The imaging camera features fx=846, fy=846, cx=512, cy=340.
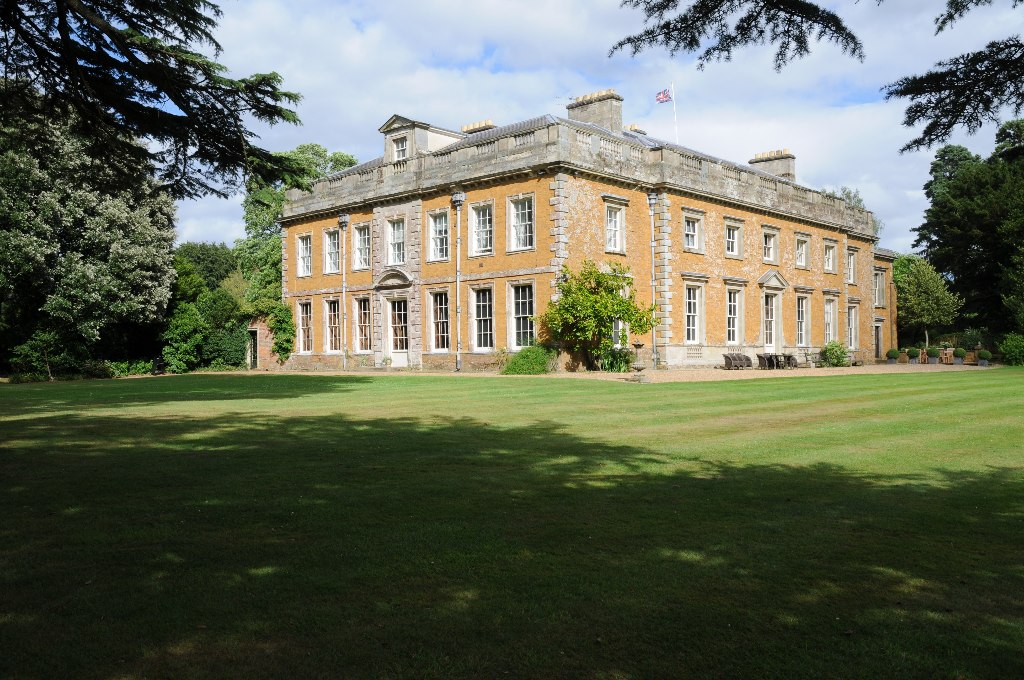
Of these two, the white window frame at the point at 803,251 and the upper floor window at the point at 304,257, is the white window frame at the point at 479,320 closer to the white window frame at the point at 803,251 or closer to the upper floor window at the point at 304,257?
the upper floor window at the point at 304,257

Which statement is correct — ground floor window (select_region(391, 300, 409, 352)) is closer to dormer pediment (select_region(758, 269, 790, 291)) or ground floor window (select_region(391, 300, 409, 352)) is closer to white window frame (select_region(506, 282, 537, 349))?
white window frame (select_region(506, 282, 537, 349))

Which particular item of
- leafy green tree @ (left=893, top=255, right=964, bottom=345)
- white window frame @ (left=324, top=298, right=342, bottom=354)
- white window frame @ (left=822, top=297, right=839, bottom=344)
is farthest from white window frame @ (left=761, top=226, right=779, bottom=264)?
white window frame @ (left=324, top=298, right=342, bottom=354)

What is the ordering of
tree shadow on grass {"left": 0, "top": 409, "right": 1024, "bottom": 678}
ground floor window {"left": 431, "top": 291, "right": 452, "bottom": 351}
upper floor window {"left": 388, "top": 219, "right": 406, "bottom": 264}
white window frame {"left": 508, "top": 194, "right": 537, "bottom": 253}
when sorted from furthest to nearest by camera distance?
upper floor window {"left": 388, "top": 219, "right": 406, "bottom": 264}
ground floor window {"left": 431, "top": 291, "right": 452, "bottom": 351}
white window frame {"left": 508, "top": 194, "right": 537, "bottom": 253}
tree shadow on grass {"left": 0, "top": 409, "right": 1024, "bottom": 678}

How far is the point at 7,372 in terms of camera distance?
102ft

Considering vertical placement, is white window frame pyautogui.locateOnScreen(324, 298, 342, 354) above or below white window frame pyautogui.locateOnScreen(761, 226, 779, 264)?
→ below

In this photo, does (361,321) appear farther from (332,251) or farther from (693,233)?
(693,233)

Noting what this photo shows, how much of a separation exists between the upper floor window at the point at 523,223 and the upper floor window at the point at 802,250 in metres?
15.5

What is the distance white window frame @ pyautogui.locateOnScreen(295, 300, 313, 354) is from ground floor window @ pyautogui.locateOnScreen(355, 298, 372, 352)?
3.27 metres

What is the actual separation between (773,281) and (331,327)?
743 inches

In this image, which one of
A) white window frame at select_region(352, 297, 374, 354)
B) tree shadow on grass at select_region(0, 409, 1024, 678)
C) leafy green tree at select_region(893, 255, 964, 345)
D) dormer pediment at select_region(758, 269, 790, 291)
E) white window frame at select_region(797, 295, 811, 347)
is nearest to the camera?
tree shadow on grass at select_region(0, 409, 1024, 678)

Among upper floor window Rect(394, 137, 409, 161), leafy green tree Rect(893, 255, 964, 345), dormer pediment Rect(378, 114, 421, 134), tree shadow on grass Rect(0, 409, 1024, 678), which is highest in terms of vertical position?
dormer pediment Rect(378, 114, 421, 134)

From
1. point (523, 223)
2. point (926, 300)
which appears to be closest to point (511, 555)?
point (523, 223)

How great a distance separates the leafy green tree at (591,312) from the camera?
2638 cm

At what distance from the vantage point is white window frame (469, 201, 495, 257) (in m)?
29.8
